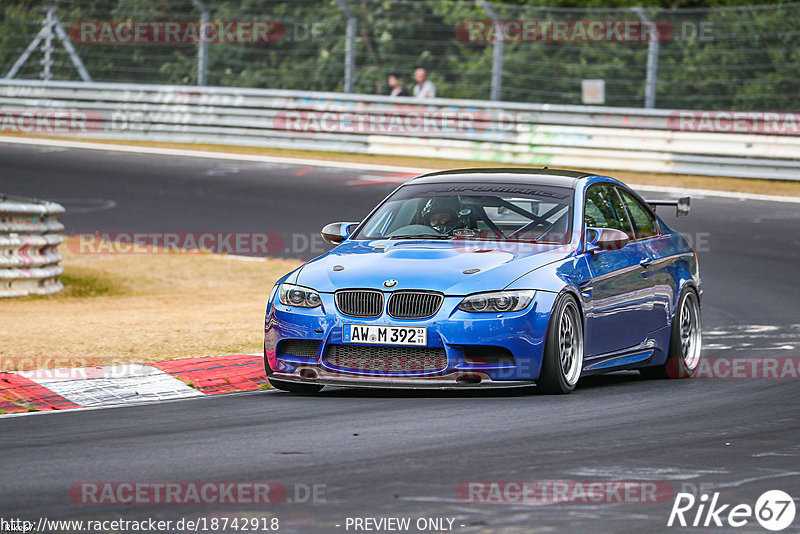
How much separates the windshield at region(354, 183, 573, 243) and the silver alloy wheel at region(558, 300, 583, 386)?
690 mm

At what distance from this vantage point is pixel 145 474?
617 centimetres

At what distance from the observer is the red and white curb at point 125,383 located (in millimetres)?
8547

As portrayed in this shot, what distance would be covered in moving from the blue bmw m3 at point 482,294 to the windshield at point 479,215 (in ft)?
0.03

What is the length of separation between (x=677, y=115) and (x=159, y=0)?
1236 centimetres

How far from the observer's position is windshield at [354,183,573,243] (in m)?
9.53

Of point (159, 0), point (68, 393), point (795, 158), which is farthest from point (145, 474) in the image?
point (159, 0)

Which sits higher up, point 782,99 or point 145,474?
point 782,99

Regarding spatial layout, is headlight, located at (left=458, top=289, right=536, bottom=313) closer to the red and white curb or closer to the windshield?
the windshield

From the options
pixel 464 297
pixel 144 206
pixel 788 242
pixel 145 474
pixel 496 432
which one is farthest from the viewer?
pixel 144 206

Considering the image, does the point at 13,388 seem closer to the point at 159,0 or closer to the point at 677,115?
the point at 677,115

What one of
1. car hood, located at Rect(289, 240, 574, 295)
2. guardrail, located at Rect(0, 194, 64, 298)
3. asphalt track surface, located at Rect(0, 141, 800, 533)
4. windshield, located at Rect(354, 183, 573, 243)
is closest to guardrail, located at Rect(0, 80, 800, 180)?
guardrail, located at Rect(0, 194, 64, 298)

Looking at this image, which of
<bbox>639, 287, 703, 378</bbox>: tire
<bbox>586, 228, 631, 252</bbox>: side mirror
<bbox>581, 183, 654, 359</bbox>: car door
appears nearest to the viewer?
<bbox>581, 183, 654, 359</bbox>: car door

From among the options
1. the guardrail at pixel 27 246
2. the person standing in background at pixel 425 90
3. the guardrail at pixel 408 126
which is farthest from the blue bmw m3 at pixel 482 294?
the person standing in background at pixel 425 90

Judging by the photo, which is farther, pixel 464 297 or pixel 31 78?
pixel 31 78
